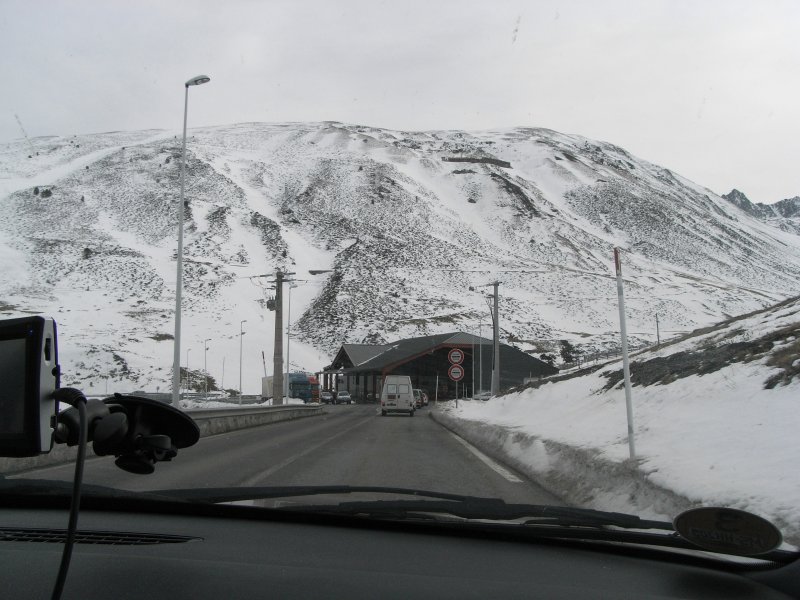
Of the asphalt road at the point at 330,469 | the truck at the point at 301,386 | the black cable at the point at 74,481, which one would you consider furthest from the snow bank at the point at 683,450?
the truck at the point at 301,386

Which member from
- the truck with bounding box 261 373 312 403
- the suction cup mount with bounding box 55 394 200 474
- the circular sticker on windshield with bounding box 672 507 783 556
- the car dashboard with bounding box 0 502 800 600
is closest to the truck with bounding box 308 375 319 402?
the truck with bounding box 261 373 312 403

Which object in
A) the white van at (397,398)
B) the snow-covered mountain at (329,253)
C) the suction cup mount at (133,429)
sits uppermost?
the snow-covered mountain at (329,253)

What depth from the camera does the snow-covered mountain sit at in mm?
77750

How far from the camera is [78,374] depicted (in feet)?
128

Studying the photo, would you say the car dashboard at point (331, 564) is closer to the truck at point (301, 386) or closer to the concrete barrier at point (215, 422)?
the concrete barrier at point (215, 422)

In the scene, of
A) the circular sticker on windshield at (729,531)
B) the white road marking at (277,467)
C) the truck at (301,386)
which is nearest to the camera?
the circular sticker on windshield at (729,531)

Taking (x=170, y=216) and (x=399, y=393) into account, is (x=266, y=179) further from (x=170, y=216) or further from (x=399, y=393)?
(x=399, y=393)

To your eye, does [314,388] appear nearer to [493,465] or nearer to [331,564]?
[493,465]

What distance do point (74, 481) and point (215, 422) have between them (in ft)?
72.9

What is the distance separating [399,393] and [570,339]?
61219 mm

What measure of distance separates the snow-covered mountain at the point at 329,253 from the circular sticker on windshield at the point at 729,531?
4040 cm

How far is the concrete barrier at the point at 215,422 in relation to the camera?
11256mm

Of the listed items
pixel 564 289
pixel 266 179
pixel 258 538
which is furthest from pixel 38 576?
pixel 266 179

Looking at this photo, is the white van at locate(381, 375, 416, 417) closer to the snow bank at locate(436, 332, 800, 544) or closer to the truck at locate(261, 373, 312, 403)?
the snow bank at locate(436, 332, 800, 544)
